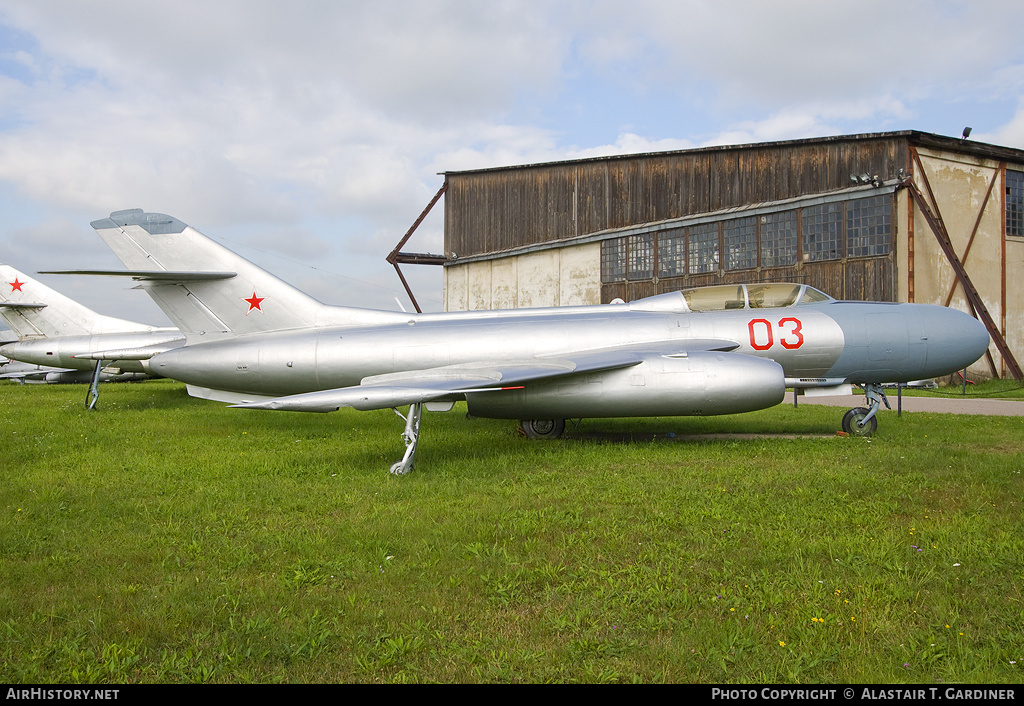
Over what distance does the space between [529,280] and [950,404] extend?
16821 millimetres

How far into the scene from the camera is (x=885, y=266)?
19.4 metres

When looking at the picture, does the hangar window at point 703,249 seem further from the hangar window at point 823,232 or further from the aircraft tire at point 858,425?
the aircraft tire at point 858,425

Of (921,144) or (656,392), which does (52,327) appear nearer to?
(656,392)

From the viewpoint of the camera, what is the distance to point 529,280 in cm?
2777

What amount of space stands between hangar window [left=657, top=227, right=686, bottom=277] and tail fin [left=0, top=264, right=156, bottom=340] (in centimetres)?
1724

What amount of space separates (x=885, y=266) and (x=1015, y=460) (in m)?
14.5

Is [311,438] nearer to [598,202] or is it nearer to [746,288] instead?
[746,288]

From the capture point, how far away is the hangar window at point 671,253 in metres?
23.5

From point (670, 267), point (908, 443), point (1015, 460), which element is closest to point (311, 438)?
point (908, 443)

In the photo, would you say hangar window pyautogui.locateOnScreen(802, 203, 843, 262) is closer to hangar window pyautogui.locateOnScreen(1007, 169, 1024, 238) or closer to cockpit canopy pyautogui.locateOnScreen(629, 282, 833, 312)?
hangar window pyautogui.locateOnScreen(1007, 169, 1024, 238)

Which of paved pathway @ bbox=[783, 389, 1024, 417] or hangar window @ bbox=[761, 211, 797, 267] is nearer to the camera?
paved pathway @ bbox=[783, 389, 1024, 417]

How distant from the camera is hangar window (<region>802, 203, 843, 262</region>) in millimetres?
20195

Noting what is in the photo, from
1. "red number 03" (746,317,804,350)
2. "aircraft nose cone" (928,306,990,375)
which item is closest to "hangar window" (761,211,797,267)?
"aircraft nose cone" (928,306,990,375)

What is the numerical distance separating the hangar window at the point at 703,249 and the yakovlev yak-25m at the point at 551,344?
1372 cm
